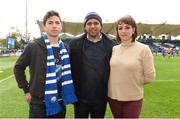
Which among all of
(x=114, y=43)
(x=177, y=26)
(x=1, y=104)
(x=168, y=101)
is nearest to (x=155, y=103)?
(x=168, y=101)

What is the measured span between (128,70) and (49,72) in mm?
896

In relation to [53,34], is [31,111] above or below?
below

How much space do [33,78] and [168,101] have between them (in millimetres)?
6665

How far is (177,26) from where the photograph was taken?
66.1 m

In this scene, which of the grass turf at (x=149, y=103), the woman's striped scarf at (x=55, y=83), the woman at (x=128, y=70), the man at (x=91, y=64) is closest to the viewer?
the woman's striped scarf at (x=55, y=83)

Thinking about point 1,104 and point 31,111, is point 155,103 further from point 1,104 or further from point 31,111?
point 31,111

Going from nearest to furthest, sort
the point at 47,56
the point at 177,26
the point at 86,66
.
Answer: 1. the point at 47,56
2. the point at 86,66
3. the point at 177,26

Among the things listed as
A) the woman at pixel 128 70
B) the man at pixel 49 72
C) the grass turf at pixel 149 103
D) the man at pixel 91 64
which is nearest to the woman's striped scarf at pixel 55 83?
the man at pixel 49 72

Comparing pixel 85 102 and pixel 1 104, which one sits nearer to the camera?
pixel 85 102

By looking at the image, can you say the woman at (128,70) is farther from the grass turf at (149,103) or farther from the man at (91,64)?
the grass turf at (149,103)

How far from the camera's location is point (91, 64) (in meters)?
5.21

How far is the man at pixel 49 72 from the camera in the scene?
488 cm

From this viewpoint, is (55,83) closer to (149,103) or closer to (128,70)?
(128,70)

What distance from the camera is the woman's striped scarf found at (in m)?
4.87
